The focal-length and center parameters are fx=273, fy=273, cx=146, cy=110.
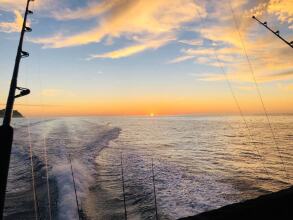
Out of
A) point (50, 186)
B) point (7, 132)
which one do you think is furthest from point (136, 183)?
point (7, 132)

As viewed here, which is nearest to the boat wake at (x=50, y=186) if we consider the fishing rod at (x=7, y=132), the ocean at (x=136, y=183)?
the ocean at (x=136, y=183)

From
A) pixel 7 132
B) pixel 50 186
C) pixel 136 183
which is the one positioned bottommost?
pixel 136 183

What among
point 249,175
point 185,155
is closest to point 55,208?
point 249,175

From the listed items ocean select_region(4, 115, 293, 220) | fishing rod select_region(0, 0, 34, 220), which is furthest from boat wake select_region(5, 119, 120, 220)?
fishing rod select_region(0, 0, 34, 220)

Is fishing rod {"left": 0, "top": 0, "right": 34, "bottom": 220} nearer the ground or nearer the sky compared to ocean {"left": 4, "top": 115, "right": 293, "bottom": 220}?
nearer the sky

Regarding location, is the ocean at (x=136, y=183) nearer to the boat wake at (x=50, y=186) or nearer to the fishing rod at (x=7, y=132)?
the boat wake at (x=50, y=186)

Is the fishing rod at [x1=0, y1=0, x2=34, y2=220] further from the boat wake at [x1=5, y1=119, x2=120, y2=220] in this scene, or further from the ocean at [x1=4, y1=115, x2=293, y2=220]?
the boat wake at [x1=5, y1=119, x2=120, y2=220]

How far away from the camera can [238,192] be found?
17297 millimetres

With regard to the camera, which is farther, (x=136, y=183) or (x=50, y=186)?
(x=136, y=183)

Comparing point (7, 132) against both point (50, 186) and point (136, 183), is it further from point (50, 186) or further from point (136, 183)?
point (136, 183)

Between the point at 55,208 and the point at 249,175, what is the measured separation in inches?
597

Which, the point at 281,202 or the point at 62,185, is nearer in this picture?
the point at 281,202

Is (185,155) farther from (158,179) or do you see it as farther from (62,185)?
(62,185)

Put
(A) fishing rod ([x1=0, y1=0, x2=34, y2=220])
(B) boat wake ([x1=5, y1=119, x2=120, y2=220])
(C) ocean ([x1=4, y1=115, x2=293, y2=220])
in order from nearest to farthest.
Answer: (A) fishing rod ([x1=0, y1=0, x2=34, y2=220]) < (B) boat wake ([x1=5, y1=119, x2=120, y2=220]) < (C) ocean ([x1=4, y1=115, x2=293, y2=220])
